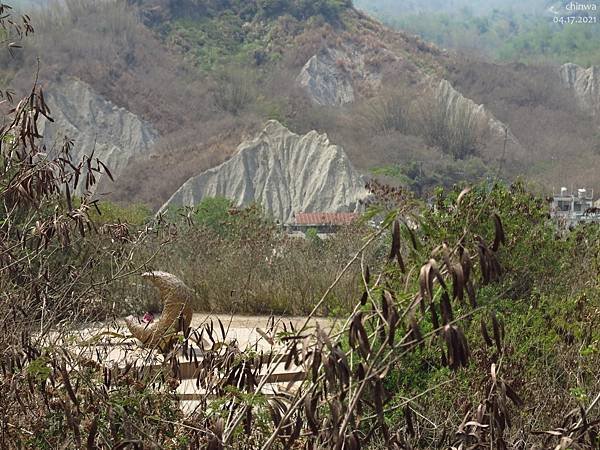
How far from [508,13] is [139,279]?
13716cm

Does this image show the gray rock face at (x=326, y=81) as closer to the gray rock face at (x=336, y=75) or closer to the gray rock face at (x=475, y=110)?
the gray rock face at (x=336, y=75)

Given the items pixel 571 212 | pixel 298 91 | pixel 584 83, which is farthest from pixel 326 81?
pixel 571 212

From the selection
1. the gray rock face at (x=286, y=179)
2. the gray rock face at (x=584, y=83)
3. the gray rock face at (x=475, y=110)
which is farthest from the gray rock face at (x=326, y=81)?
the gray rock face at (x=286, y=179)

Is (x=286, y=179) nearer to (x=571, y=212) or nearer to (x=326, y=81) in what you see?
(x=326, y=81)

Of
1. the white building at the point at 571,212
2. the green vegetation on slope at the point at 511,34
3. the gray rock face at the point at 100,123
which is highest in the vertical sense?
the white building at the point at 571,212

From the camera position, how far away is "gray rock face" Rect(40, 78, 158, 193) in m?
43.2

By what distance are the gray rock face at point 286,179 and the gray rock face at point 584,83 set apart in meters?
32.4

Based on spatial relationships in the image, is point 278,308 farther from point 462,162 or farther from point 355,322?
point 462,162

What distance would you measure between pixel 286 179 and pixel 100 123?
39.8 ft

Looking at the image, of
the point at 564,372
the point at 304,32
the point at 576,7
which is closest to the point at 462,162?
the point at 304,32

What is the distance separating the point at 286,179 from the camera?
3762 cm

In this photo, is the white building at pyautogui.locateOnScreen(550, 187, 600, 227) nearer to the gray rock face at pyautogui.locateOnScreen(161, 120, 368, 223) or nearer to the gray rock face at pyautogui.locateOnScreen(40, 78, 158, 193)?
the gray rock face at pyautogui.locateOnScreen(161, 120, 368, 223)

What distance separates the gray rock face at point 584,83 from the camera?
213ft

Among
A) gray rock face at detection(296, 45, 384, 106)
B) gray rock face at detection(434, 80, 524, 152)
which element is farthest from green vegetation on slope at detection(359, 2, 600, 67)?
gray rock face at detection(434, 80, 524, 152)
